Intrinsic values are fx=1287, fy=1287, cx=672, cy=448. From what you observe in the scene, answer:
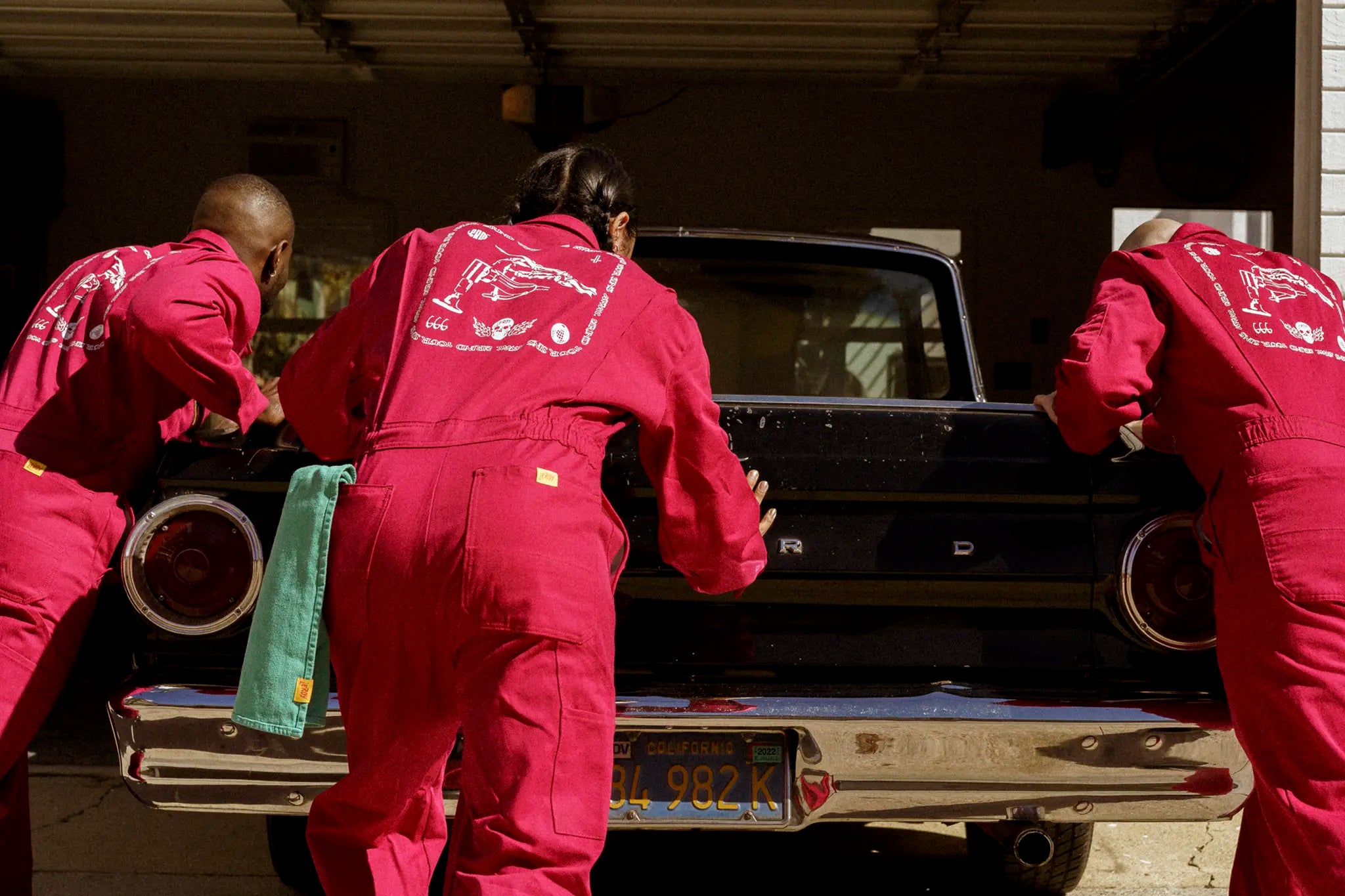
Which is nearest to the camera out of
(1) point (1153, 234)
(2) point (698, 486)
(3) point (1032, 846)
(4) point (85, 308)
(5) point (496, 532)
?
(5) point (496, 532)

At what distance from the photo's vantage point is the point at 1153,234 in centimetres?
304

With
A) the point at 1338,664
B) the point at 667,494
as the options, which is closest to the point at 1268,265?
the point at 1338,664

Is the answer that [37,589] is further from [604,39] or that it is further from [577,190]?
[604,39]

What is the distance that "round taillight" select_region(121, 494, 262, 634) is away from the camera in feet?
8.35

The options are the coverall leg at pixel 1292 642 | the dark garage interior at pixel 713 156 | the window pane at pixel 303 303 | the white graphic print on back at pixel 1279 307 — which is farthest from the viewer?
the window pane at pixel 303 303

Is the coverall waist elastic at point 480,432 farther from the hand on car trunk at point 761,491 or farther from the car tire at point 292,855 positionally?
the car tire at point 292,855

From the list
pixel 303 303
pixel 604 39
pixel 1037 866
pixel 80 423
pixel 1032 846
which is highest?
pixel 604 39

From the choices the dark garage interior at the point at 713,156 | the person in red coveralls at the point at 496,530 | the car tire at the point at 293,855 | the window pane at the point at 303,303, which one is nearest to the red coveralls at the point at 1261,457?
the person in red coveralls at the point at 496,530

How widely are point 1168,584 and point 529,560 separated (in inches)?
55.8

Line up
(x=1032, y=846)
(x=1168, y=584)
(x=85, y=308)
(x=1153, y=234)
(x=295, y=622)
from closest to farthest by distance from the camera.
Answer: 1. (x=295, y=622)
2. (x=1168, y=584)
3. (x=1032, y=846)
4. (x=85, y=308)
5. (x=1153, y=234)

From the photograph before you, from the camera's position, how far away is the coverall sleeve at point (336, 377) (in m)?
2.29

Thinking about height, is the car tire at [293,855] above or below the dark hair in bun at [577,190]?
below

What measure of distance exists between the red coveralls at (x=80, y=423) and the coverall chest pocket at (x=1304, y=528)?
80.2 inches

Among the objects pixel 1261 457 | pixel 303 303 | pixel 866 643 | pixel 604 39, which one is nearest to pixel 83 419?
pixel 866 643
